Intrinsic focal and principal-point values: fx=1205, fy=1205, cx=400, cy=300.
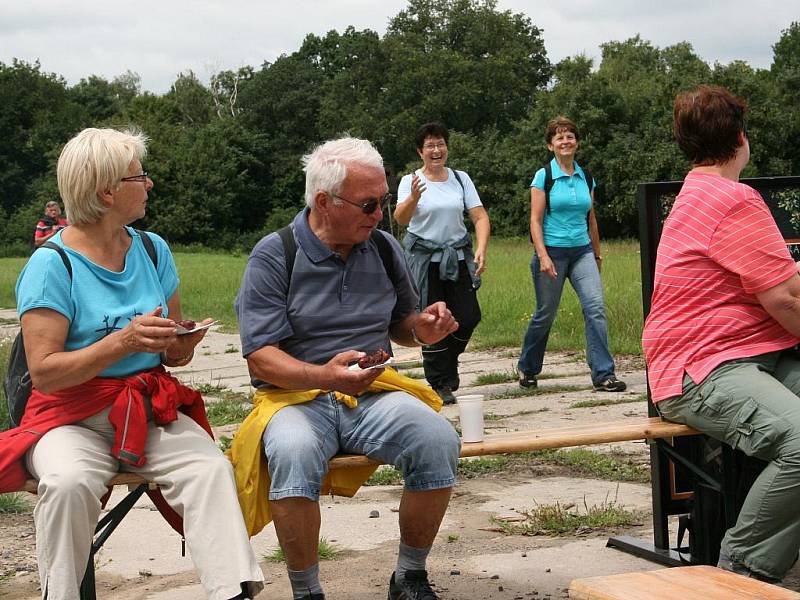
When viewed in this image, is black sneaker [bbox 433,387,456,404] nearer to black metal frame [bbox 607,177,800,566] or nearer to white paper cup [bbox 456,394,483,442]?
black metal frame [bbox 607,177,800,566]

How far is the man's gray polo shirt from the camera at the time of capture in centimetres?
416

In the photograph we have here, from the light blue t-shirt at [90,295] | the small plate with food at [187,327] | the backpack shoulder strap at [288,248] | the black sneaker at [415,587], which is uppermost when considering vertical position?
the backpack shoulder strap at [288,248]

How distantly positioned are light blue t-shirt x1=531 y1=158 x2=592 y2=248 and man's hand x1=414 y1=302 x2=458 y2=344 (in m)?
4.79

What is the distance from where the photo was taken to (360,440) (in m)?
4.15

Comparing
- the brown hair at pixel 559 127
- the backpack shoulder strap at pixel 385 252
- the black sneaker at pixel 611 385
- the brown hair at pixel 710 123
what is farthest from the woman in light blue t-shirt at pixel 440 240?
the brown hair at pixel 710 123

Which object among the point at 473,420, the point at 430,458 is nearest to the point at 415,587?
the point at 430,458

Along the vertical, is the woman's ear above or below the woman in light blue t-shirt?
above

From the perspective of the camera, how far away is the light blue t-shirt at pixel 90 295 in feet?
12.5

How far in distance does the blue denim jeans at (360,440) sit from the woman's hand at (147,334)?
54 cm

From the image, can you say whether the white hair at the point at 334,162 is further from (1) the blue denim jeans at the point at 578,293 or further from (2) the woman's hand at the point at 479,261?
(1) the blue denim jeans at the point at 578,293

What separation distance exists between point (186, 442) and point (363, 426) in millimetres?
619

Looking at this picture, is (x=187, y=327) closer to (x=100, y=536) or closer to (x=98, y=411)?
(x=98, y=411)

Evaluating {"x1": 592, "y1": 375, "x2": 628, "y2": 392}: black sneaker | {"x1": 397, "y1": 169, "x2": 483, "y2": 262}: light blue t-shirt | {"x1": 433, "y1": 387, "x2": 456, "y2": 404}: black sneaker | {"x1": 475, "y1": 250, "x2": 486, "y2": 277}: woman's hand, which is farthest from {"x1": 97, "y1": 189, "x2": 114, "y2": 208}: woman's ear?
{"x1": 592, "y1": 375, "x2": 628, "y2": 392}: black sneaker

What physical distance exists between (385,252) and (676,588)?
6.11 feet
